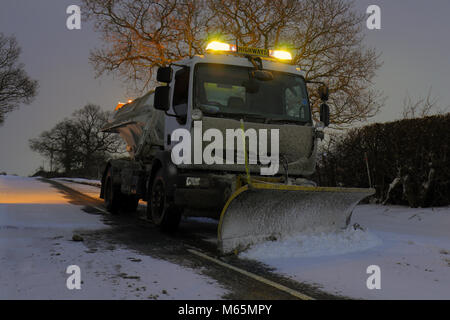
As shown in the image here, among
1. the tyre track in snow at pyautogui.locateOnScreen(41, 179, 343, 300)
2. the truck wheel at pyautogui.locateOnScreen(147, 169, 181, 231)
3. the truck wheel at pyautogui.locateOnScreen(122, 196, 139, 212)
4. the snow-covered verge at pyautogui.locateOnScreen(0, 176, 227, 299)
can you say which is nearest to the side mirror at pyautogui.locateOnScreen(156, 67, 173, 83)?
the truck wheel at pyautogui.locateOnScreen(147, 169, 181, 231)

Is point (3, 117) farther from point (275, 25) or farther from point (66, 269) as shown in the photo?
point (66, 269)

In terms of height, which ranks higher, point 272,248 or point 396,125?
point 396,125

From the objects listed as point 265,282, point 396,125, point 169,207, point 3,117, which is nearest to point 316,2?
point 396,125

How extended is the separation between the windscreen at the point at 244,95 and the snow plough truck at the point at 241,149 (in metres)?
0.02

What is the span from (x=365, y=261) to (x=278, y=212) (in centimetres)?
125

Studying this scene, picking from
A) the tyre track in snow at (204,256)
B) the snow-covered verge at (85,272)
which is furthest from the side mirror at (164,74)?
the snow-covered verge at (85,272)

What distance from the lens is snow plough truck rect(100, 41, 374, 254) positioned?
18.3 ft

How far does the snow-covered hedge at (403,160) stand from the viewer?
362 inches

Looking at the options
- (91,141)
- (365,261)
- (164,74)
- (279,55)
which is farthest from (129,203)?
(91,141)

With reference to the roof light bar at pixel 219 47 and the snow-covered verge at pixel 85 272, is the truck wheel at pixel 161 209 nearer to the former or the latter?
the snow-covered verge at pixel 85 272

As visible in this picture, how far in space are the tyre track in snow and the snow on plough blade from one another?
0.36 meters

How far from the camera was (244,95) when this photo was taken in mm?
6520
